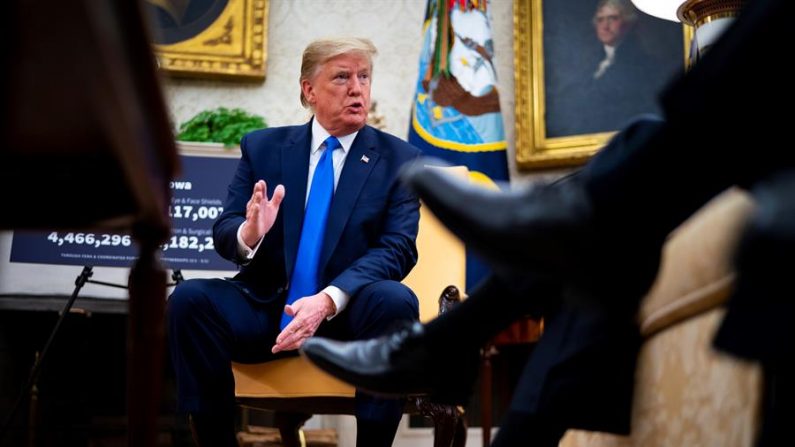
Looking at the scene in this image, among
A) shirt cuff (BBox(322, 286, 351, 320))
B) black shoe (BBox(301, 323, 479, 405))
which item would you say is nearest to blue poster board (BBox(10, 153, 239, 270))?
shirt cuff (BBox(322, 286, 351, 320))

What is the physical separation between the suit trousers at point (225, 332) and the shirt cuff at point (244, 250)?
121 millimetres

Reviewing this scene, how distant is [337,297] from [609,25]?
11.9 ft

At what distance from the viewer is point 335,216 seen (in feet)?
8.58

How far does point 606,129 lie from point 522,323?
1646 mm

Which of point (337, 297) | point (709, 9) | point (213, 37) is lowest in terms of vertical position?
point (337, 297)

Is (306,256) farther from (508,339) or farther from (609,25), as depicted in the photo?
(609,25)

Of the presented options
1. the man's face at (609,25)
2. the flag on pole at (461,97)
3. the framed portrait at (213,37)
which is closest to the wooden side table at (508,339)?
the flag on pole at (461,97)

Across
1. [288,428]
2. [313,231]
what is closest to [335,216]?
[313,231]

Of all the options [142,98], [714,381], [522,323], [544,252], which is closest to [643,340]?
[714,381]

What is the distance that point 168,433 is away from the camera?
15.6 feet

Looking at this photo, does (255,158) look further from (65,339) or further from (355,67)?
(65,339)

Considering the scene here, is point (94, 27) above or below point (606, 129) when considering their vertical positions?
below

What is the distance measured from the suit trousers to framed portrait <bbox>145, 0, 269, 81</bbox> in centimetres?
329

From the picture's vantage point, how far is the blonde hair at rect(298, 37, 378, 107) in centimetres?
284
